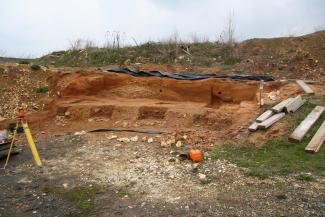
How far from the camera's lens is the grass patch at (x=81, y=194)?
5.46m

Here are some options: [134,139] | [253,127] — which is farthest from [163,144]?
[253,127]

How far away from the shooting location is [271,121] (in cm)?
748

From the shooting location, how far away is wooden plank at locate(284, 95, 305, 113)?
7.84 meters

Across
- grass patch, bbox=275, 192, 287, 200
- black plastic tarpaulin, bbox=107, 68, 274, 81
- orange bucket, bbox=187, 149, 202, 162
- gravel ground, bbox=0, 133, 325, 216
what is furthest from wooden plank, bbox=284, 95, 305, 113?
grass patch, bbox=275, 192, 287, 200

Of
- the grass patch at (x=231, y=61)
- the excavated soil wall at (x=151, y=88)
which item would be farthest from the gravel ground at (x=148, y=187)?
the grass patch at (x=231, y=61)

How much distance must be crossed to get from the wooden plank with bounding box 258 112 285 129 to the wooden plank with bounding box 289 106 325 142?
1.42 ft

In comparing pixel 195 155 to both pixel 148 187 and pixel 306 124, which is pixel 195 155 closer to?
pixel 148 187

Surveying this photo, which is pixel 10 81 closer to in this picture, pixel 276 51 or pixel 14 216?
pixel 14 216

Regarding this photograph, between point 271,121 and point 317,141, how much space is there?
0.98 metres

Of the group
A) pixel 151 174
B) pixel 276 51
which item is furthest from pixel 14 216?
pixel 276 51

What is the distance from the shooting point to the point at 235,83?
9.76 meters

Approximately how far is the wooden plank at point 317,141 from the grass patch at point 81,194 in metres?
3.31

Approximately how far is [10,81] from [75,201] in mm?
7574

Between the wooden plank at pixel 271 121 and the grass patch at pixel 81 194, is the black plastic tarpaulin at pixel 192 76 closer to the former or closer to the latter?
the wooden plank at pixel 271 121
